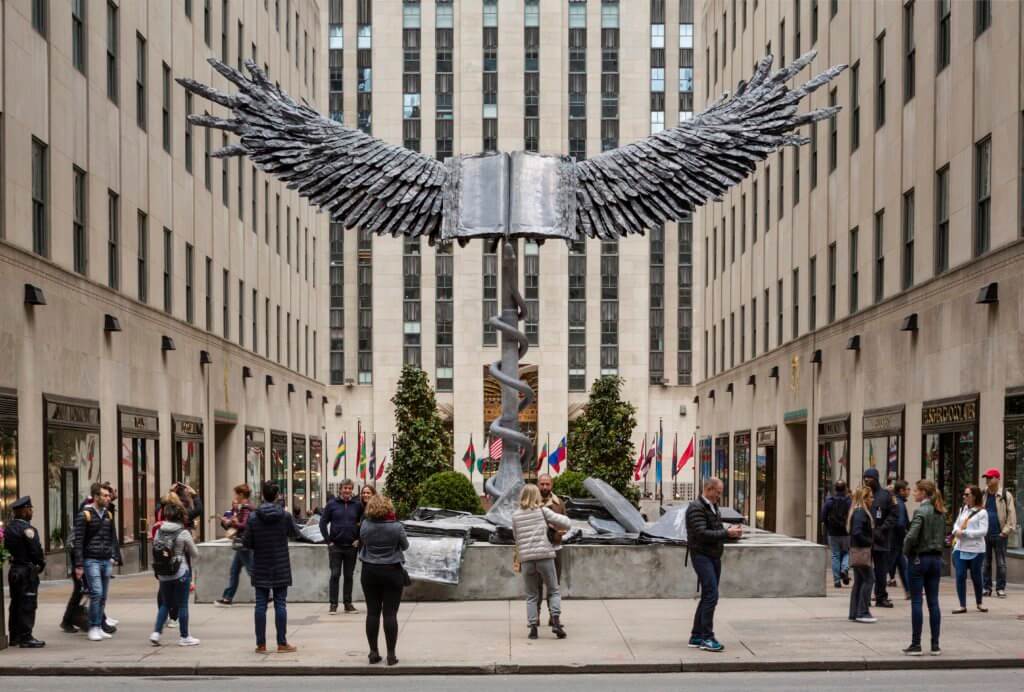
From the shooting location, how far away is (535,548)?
14.9 m

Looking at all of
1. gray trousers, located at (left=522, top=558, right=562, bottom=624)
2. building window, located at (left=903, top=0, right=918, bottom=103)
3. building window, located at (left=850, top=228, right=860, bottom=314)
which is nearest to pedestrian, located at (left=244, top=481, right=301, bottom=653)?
gray trousers, located at (left=522, top=558, right=562, bottom=624)

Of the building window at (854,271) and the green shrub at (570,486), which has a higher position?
the building window at (854,271)

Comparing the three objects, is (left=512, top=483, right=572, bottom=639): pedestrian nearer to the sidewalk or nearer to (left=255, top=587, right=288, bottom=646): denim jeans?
the sidewalk

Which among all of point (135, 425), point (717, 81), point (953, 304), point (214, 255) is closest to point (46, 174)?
point (135, 425)

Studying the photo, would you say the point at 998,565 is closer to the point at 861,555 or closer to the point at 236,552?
the point at 861,555

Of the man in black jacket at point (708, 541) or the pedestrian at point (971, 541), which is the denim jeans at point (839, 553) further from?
the man in black jacket at point (708, 541)

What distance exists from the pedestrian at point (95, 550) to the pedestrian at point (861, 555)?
8.86m

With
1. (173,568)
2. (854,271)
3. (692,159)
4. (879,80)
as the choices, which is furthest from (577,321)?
(173,568)

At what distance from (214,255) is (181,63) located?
6.28 meters

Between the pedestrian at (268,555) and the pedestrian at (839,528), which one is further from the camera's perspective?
the pedestrian at (839,528)

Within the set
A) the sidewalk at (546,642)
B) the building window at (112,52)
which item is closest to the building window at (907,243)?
the sidewalk at (546,642)

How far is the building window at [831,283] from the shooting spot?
1414 inches

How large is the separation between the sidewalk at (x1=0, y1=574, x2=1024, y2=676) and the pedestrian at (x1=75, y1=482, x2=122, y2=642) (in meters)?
0.35

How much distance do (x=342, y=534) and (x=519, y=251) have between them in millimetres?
66620
